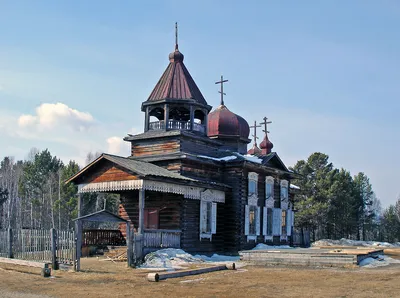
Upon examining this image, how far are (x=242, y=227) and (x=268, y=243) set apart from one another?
12.8 feet

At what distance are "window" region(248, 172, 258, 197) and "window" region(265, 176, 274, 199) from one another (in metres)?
1.56

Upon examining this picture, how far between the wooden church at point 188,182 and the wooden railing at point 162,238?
4 cm

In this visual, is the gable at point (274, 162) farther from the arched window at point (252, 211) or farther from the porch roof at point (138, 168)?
the porch roof at point (138, 168)

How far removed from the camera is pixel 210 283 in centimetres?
1518

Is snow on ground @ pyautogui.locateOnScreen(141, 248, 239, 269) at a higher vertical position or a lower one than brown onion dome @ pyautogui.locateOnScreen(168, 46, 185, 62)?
lower

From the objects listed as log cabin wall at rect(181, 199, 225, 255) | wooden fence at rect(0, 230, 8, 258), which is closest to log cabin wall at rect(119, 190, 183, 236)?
log cabin wall at rect(181, 199, 225, 255)

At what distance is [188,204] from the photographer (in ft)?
88.0

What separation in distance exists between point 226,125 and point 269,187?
20.6 ft

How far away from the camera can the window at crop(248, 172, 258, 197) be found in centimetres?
3091

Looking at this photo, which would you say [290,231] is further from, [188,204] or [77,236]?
[77,236]

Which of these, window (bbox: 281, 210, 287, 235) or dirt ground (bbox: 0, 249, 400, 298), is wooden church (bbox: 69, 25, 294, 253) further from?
dirt ground (bbox: 0, 249, 400, 298)

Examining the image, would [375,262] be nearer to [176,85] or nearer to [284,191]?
[284,191]

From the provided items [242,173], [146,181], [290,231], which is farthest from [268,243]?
[146,181]

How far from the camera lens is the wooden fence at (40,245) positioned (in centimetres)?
1914
